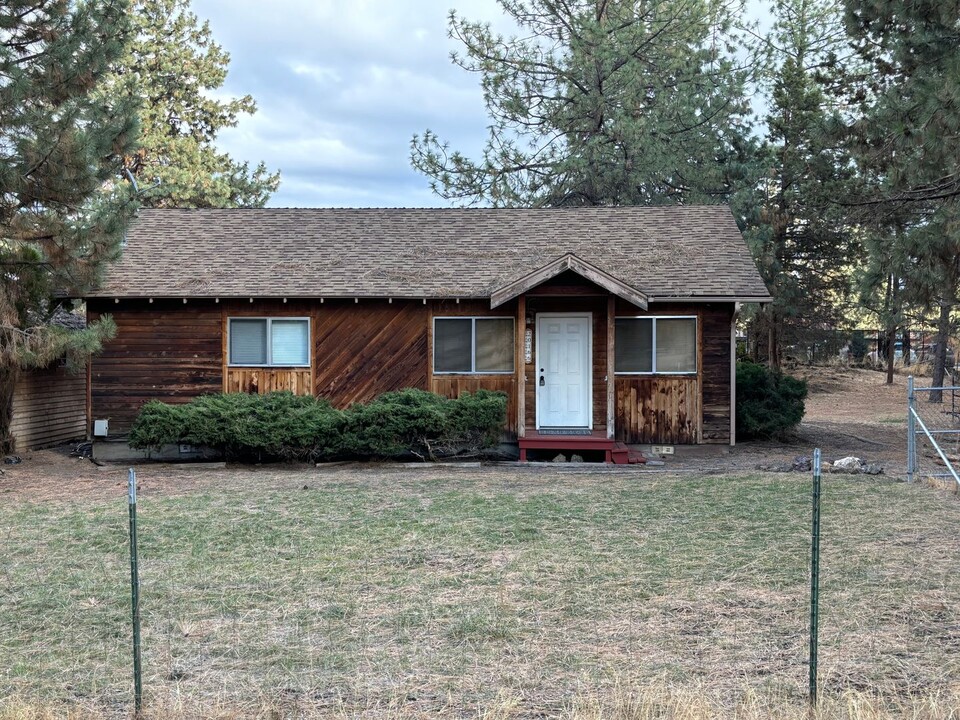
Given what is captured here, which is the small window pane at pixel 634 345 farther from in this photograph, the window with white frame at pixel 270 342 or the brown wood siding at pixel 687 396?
the window with white frame at pixel 270 342

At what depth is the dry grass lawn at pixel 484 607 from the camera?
4.66 meters

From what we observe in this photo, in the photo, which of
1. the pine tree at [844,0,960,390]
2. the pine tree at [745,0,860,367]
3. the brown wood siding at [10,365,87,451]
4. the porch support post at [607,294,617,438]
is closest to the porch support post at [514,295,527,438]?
the porch support post at [607,294,617,438]

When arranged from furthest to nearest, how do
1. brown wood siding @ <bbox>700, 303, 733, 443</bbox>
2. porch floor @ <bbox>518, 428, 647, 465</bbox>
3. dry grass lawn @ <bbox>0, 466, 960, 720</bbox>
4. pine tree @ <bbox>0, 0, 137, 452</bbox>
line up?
brown wood siding @ <bbox>700, 303, 733, 443</bbox> → porch floor @ <bbox>518, 428, 647, 465</bbox> → pine tree @ <bbox>0, 0, 137, 452</bbox> → dry grass lawn @ <bbox>0, 466, 960, 720</bbox>

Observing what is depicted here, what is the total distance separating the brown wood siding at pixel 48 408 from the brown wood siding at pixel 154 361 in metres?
1.36

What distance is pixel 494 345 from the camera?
1584 centimetres

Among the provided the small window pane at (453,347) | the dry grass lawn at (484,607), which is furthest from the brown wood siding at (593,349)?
the dry grass lawn at (484,607)

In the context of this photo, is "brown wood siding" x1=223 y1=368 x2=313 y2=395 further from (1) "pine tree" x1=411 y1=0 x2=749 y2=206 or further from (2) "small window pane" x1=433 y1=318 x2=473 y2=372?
(1) "pine tree" x1=411 y1=0 x2=749 y2=206

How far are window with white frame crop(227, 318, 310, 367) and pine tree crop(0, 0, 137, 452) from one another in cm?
322

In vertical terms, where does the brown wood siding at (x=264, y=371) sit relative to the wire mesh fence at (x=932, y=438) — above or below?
above

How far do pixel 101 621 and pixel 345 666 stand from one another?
2011 millimetres

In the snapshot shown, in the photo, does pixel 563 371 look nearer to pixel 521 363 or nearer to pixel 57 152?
pixel 521 363

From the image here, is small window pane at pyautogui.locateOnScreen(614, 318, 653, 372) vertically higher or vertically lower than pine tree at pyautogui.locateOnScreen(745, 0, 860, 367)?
lower

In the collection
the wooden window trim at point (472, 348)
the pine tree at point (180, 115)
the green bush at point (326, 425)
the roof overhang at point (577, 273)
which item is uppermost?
the pine tree at point (180, 115)

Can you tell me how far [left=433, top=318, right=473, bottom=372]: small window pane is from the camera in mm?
15852
